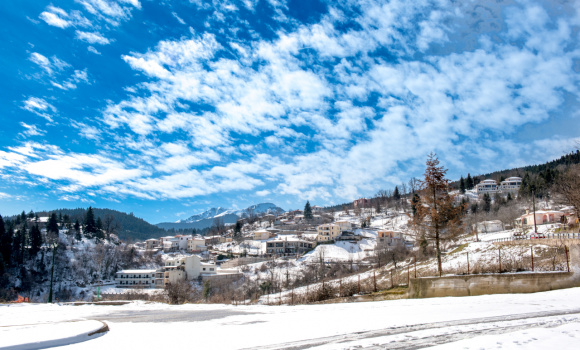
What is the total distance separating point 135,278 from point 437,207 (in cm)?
7298

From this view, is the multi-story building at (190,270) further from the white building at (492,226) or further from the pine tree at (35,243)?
the white building at (492,226)

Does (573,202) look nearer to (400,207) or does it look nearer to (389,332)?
(389,332)

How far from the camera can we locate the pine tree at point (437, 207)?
910 inches

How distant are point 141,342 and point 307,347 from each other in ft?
11.0

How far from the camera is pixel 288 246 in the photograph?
3816 inches

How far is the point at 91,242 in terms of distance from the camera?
104 metres

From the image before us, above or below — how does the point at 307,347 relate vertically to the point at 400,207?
below

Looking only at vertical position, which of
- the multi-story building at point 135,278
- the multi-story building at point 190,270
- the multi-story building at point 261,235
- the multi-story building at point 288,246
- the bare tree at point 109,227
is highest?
the bare tree at point 109,227

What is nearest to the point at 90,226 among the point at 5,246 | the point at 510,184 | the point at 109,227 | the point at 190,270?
the point at 109,227

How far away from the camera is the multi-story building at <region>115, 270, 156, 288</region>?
3024 inches

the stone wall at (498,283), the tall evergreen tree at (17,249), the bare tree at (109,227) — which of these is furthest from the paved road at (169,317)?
the bare tree at (109,227)

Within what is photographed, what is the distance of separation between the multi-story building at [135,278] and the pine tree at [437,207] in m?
68.2

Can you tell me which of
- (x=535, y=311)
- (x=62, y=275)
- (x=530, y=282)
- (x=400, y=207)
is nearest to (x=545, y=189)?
(x=400, y=207)

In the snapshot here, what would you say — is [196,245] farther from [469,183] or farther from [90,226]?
[469,183]
